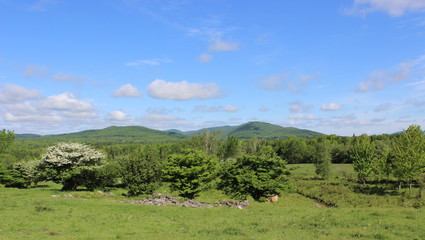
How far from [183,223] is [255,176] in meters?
14.8

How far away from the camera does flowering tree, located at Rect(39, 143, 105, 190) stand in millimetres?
41594

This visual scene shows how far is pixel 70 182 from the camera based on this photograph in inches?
1766

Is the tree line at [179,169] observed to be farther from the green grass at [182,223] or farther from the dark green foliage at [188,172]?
the green grass at [182,223]

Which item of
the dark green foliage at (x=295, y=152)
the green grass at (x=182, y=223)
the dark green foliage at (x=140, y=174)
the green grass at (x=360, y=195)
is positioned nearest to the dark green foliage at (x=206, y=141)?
the green grass at (x=360, y=195)

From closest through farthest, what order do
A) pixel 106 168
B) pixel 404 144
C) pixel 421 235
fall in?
pixel 421 235 < pixel 106 168 < pixel 404 144

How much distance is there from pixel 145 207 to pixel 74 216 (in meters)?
7.16

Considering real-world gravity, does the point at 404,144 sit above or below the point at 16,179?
above

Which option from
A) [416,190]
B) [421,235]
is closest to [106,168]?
[421,235]

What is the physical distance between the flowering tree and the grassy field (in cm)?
1415

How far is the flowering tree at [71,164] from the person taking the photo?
41.6 metres

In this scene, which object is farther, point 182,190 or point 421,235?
point 182,190

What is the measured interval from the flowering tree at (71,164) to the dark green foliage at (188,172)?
15.6 metres

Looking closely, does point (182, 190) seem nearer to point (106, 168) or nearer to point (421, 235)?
point (106, 168)

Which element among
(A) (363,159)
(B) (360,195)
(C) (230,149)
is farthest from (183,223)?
(C) (230,149)
